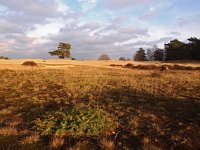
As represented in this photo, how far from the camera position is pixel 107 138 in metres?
6.76

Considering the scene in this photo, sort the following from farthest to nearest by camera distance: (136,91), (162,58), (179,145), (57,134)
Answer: (162,58) < (136,91) < (57,134) < (179,145)

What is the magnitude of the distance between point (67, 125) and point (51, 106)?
2960 millimetres

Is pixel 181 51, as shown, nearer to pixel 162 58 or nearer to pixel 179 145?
pixel 162 58

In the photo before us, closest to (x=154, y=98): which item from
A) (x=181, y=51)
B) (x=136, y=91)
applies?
(x=136, y=91)

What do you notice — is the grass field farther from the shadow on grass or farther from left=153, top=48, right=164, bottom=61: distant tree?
left=153, top=48, right=164, bottom=61: distant tree

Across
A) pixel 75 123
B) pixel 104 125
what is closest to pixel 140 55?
pixel 104 125

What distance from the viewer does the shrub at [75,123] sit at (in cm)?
705

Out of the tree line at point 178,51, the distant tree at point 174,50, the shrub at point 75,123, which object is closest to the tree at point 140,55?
the tree line at point 178,51

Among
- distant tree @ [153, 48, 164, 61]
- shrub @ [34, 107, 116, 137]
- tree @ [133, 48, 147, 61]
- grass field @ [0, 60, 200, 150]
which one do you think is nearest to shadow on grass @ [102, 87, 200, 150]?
grass field @ [0, 60, 200, 150]

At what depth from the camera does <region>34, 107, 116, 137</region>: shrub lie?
7047mm

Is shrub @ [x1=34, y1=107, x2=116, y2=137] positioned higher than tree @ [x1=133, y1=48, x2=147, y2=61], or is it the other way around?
tree @ [x1=133, y1=48, x2=147, y2=61]

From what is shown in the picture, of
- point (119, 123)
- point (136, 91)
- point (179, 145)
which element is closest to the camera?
point (179, 145)

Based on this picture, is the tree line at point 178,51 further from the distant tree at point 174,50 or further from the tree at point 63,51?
the tree at point 63,51

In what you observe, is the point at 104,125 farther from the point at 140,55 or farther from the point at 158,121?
the point at 140,55
